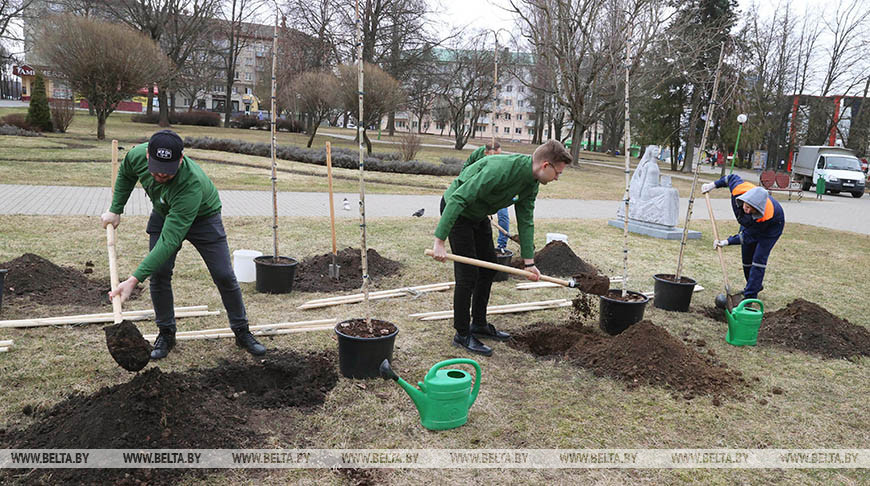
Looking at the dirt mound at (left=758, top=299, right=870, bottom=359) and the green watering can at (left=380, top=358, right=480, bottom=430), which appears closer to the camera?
the green watering can at (left=380, top=358, right=480, bottom=430)

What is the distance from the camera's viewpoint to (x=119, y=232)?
855cm

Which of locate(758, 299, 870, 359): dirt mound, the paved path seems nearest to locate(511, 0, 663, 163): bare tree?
the paved path

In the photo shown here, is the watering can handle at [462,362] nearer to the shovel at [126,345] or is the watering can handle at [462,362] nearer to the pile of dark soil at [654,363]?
the pile of dark soil at [654,363]

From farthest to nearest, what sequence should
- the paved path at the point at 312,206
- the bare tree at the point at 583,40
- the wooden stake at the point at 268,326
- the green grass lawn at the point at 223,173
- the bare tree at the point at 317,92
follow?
1. the bare tree at the point at 317,92
2. the bare tree at the point at 583,40
3. the green grass lawn at the point at 223,173
4. the paved path at the point at 312,206
5. the wooden stake at the point at 268,326

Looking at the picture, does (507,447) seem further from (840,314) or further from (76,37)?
(76,37)

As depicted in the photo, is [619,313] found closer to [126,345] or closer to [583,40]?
[126,345]

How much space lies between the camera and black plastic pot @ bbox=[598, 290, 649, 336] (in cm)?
511

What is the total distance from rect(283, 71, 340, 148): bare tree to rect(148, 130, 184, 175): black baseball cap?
24.9m

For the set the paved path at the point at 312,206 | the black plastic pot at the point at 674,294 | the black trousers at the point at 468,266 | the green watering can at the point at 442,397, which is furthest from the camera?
the paved path at the point at 312,206

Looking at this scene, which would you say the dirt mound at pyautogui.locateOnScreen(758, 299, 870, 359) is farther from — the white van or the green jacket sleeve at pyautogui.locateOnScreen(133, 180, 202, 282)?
the white van

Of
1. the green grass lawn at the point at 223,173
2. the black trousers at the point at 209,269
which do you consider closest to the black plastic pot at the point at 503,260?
the black trousers at the point at 209,269

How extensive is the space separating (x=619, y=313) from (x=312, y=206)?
907cm

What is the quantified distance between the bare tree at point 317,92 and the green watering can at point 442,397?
25667mm

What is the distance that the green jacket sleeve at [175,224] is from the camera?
3408 millimetres
